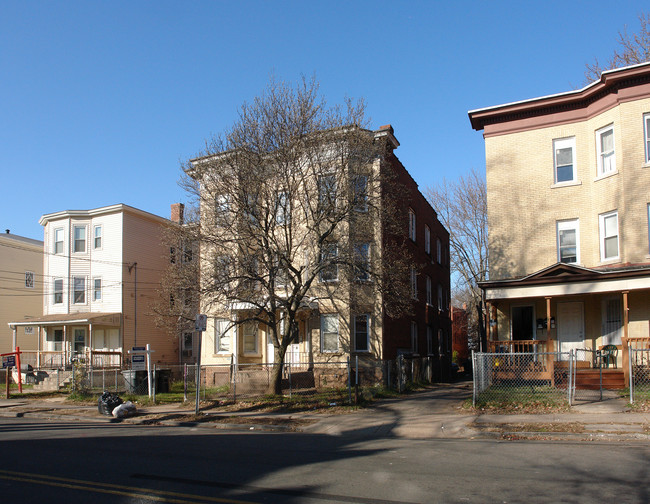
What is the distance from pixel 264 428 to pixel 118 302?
21.0 metres

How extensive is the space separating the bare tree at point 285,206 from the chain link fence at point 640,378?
24.0ft

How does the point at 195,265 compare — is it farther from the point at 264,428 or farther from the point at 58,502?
the point at 58,502

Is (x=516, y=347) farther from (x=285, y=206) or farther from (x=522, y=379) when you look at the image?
(x=285, y=206)

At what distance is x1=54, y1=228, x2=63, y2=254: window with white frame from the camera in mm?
34781

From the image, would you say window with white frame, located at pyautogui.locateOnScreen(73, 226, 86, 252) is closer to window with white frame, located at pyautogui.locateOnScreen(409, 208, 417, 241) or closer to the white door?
window with white frame, located at pyautogui.locateOnScreen(409, 208, 417, 241)

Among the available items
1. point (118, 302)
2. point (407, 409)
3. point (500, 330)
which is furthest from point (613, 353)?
point (118, 302)

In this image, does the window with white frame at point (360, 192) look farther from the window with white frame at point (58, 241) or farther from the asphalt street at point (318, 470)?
the window with white frame at point (58, 241)

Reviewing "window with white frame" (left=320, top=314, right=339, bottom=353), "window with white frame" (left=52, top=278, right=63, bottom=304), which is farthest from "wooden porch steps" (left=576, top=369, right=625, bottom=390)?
"window with white frame" (left=52, top=278, right=63, bottom=304)

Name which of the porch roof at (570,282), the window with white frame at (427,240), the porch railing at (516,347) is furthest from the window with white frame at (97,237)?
the porch railing at (516,347)

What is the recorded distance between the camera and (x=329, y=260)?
1777cm

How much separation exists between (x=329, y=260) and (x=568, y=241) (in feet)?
31.0

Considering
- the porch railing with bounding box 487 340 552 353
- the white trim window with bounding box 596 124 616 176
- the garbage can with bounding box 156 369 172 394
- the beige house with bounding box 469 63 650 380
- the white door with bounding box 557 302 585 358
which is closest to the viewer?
the beige house with bounding box 469 63 650 380

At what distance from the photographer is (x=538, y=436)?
1159 cm

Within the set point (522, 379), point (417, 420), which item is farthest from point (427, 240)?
point (417, 420)
